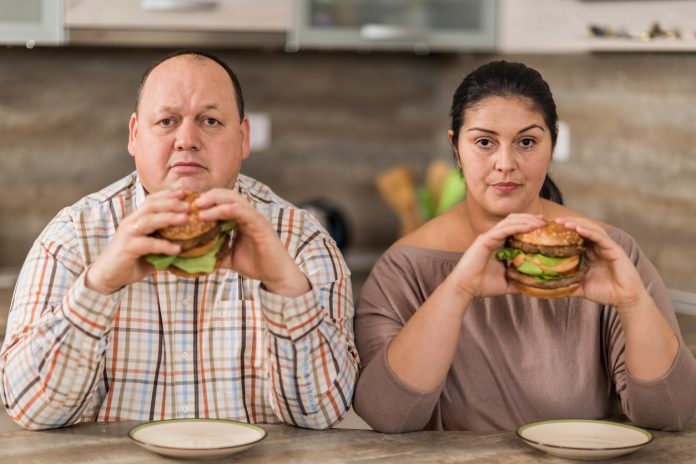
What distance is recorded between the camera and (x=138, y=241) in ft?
5.06

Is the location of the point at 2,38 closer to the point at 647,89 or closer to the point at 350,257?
the point at 350,257

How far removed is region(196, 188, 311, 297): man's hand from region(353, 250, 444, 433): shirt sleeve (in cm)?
20

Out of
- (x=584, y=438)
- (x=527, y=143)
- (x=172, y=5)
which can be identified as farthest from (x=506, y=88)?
(x=172, y=5)

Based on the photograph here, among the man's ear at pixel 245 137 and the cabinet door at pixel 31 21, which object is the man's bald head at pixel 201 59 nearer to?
the man's ear at pixel 245 137

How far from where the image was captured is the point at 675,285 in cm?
294

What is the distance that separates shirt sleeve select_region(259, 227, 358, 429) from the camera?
1646 millimetres

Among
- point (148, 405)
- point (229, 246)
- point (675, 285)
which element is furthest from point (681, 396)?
point (675, 285)

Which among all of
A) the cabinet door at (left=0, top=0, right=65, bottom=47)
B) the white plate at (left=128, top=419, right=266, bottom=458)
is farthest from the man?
the cabinet door at (left=0, top=0, right=65, bottom=47)

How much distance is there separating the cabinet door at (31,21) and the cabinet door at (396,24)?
0.69 m

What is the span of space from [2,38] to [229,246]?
5.04 ft

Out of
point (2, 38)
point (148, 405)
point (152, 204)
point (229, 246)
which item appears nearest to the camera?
point (152, 204)

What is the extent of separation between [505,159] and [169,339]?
640 mm

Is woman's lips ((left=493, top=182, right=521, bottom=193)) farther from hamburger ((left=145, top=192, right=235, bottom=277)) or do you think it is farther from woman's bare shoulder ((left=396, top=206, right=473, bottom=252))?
hamburger ((left=145, top=192, right=235, bottom=277))

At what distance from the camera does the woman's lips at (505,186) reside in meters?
1.81
